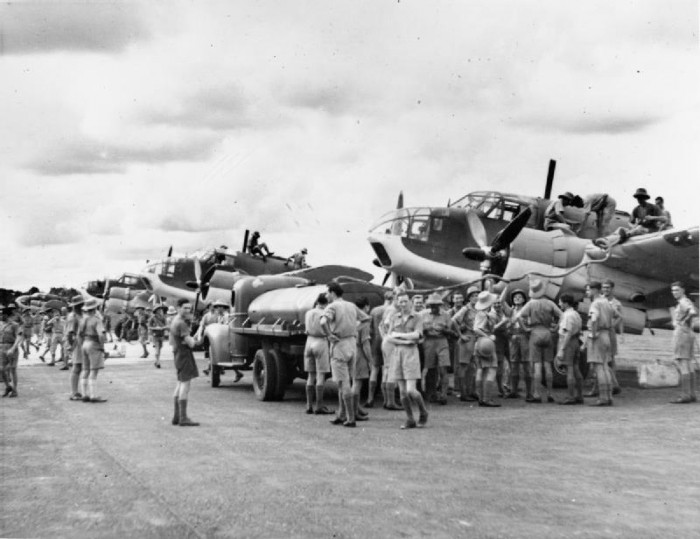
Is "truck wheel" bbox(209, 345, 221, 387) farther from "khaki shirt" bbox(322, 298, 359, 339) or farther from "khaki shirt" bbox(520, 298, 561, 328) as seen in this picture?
"khaki shirt" bbox(520, 298, 561, 328)

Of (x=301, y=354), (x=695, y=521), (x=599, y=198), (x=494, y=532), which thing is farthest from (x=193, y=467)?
(x=599, y=198)

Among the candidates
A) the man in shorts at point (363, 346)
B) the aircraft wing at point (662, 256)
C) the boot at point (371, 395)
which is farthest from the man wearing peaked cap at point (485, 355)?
the aircraft wing at point (662, 256)

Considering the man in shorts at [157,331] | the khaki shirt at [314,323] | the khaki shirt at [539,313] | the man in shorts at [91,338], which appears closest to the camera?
the khaki shirt at [314,323]

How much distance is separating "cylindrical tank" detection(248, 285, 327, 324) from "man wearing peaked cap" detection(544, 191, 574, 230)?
23.5ft

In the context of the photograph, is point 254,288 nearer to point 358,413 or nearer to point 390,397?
point 390,397

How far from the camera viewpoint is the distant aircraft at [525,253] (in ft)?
50.0

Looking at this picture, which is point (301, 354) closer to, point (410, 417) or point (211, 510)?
point (410, 417)

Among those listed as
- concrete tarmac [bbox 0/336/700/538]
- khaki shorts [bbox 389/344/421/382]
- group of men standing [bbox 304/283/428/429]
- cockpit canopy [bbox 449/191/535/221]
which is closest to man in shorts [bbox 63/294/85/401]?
concrete tarmac [bbox 0/336/700/538]

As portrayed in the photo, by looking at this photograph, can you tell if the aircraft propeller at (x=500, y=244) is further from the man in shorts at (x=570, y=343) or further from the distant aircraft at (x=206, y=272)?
the distant aircraft at (x=206, y=272)

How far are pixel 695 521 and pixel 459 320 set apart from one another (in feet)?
25.1

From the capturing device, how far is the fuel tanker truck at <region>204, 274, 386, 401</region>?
12.4 m

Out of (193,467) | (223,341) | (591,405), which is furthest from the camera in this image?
(223,341)

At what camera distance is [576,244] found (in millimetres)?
16125

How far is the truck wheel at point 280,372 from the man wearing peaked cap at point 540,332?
Answer: 13.3 feet
